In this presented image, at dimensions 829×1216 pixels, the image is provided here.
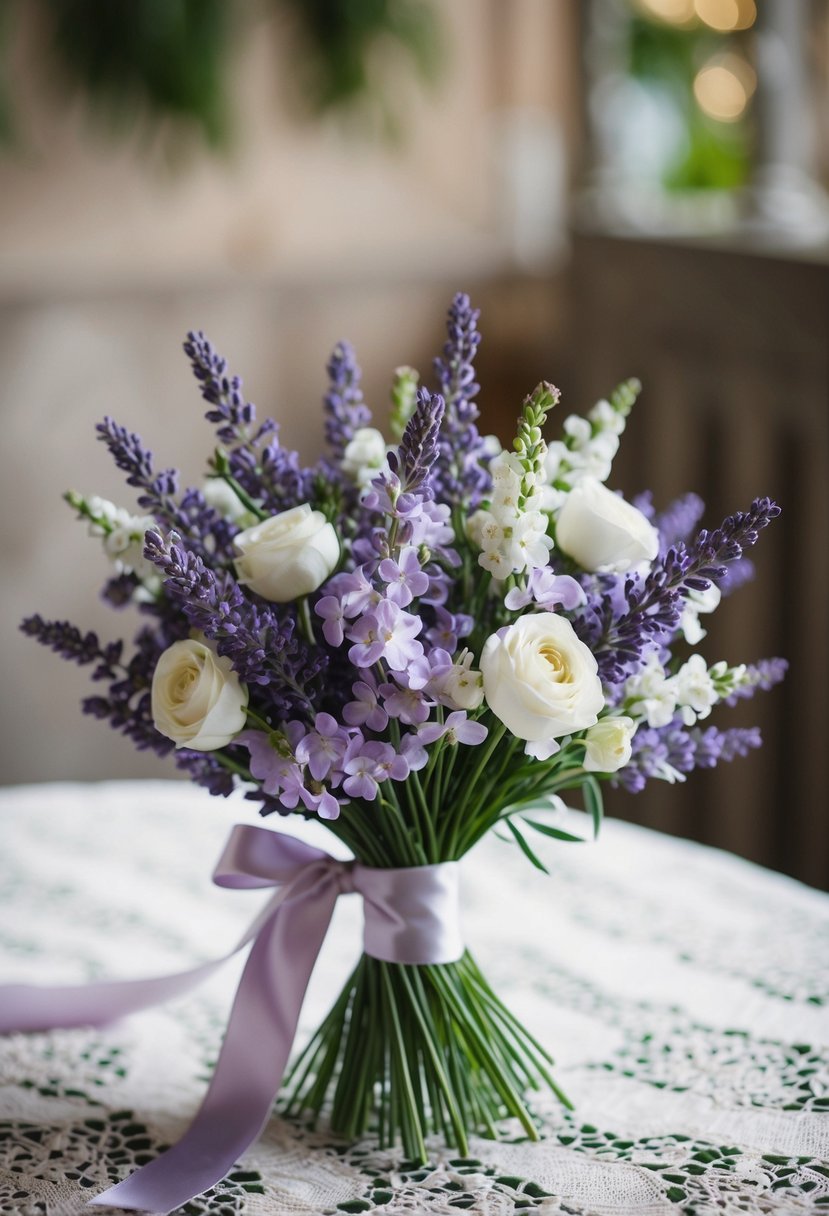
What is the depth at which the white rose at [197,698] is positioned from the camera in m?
0.71

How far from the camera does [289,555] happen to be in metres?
0.72

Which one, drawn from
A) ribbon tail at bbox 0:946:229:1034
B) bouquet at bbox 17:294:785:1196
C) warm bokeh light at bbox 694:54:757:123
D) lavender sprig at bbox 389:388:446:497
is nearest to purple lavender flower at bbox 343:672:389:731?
bouquet at bbox 17:294:785:1196

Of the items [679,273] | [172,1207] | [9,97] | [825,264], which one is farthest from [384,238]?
[172,1207]

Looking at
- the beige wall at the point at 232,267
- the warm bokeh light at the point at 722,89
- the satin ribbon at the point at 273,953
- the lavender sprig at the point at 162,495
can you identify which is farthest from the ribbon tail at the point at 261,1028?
the warm bokeh light at the point at 722,89

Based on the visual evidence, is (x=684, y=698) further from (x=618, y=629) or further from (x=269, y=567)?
(x=269, y=567)

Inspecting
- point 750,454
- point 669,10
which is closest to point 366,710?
point 750,454

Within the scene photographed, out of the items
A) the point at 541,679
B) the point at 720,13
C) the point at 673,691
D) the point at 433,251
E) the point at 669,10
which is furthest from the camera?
the point at 433,251

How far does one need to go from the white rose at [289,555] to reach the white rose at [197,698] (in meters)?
0.05

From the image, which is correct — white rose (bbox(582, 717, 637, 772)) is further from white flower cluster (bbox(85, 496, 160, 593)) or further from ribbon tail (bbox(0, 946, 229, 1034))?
ribbon tail (bbox(0, 946, 229, 1034))

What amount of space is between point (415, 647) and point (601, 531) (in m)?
0.13

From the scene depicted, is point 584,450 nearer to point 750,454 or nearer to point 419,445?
point 419,445

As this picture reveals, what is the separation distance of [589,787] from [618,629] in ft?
0.45

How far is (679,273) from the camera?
2326 mm

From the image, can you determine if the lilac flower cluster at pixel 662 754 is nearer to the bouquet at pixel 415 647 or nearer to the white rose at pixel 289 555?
the bouquet at pixel 415 647
